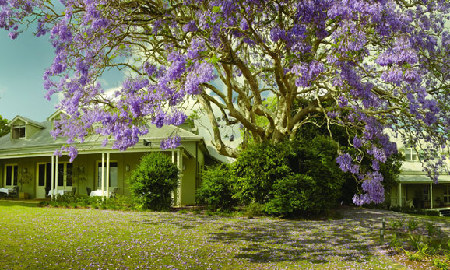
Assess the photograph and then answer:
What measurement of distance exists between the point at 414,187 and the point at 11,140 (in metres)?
29.4

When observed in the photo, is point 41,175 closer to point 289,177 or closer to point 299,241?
point 289,177

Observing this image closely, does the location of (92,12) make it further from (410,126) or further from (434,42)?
(410,126)

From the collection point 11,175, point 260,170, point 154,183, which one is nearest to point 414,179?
point 260,170

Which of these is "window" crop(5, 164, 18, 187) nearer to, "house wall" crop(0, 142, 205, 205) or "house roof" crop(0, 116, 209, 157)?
"house wall" crop(0, 142, 205, 205)

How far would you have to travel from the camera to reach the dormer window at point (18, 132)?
2499 centimetres

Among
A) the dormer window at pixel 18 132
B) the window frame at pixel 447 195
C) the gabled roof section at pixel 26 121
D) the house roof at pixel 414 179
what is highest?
the gabled roof section at pixel 26 121

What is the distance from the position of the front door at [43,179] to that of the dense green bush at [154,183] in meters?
10.0

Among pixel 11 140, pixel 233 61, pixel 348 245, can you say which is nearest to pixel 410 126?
pixel 348 245

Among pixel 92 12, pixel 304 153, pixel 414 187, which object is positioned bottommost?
pixel 414 187

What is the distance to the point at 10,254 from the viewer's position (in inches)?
299

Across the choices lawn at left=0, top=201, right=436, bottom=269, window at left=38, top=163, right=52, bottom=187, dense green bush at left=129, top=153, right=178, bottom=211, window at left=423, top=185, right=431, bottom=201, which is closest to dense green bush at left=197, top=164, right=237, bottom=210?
dense green bush at left=129, top=153, right=178, bottom=211

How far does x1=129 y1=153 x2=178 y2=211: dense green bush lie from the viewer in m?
15.7

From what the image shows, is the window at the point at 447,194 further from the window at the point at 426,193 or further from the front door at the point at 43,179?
the front door at the point at 43,179

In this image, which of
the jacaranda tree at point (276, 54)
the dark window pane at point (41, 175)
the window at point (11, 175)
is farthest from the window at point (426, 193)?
the window at point (11, 175)
